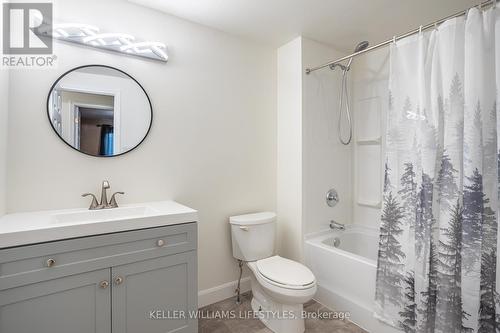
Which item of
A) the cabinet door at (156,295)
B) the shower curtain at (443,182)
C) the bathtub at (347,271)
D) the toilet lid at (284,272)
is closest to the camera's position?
the shower curtain at (443,182)

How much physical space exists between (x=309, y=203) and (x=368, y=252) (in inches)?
31.9

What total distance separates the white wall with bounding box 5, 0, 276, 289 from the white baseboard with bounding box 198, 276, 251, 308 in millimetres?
57

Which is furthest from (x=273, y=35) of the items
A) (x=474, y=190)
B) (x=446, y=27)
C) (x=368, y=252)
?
(x=368, y=252)

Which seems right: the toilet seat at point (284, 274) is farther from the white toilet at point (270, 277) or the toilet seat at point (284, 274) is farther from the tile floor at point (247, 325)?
the tile floor at point (247, 325)

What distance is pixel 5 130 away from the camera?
4.83 ft

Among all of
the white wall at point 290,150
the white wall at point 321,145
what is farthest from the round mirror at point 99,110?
the white wall at point 321,145

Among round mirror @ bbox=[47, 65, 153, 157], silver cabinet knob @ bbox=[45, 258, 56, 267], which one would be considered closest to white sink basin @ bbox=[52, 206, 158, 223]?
silver cabinet knob @ bbox=[45, 258, 56, 267]

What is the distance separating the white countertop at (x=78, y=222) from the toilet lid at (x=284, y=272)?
70cm

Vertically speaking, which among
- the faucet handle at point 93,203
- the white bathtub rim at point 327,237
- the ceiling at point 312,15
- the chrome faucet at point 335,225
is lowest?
the white bathtub rim at point 327,237

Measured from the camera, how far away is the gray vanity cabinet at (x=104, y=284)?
1.17m

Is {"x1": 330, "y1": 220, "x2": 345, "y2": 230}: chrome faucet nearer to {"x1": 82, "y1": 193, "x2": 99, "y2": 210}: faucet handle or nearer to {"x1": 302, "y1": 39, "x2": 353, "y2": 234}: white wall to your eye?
{"x1": 302, "y1": 39, "x2": 353, "y2": 234}: white wall

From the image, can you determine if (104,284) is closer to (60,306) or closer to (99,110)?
(60,306)

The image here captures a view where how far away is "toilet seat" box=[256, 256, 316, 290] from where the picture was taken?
1717mm

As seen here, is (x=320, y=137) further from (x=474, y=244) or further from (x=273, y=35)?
(x=474, y=244)
